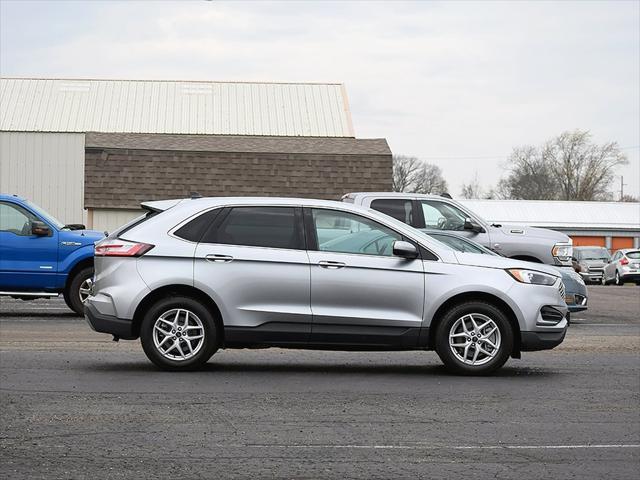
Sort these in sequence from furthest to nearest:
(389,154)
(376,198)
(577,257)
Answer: (577,257), (389,154), (376,198)

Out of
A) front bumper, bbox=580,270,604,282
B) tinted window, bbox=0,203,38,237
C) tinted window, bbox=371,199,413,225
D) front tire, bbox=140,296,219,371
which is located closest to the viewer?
front tire, bbox=140,296,219,371

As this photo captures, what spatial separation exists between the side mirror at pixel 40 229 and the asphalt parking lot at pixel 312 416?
4.54m

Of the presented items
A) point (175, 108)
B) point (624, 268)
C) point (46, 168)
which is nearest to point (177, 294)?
point (46, 168)

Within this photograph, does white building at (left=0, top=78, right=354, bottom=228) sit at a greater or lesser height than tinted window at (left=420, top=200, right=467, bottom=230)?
greater

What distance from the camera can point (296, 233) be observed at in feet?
36.7

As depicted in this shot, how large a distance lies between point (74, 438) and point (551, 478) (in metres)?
3.13

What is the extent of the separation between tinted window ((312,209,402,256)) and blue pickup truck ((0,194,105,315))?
7335 millimetres

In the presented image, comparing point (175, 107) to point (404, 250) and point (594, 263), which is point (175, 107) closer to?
point (594, 263)

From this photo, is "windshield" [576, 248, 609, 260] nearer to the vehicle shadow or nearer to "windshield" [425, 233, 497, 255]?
"windshield" [425, 233, 497, 255]

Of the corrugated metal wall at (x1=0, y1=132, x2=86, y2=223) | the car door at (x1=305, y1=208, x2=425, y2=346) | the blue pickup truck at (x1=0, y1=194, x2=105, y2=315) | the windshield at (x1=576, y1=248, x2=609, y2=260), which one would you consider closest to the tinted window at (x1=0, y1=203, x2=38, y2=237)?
the blue pickup truck at (x1=0, y1=194, x2=105, y2=315)

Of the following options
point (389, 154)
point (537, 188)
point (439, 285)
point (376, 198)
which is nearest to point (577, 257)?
point (389, 154)

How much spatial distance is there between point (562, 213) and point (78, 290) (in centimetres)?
5892

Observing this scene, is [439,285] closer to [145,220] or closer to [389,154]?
[145,220]

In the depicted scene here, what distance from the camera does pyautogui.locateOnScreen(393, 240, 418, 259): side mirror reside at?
432 inches
